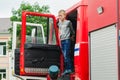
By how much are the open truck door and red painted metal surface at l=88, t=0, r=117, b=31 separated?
→ 3.67 ft

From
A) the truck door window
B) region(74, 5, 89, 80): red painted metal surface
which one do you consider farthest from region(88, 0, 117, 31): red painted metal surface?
the truck door window

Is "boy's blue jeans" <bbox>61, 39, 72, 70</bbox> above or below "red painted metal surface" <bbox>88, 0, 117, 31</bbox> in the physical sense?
below

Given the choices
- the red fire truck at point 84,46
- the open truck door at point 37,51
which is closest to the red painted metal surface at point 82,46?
the red fire truck at point 84,46

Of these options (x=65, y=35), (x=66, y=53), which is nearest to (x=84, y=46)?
(x=66, y=53)

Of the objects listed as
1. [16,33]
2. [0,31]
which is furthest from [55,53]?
[0,31]

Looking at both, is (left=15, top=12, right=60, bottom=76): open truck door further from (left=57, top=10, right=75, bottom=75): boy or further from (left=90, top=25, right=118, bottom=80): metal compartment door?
(left=90, top=25, right=118, bottom=80): metal compartment door

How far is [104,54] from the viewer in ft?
19.4

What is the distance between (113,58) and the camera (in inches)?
223

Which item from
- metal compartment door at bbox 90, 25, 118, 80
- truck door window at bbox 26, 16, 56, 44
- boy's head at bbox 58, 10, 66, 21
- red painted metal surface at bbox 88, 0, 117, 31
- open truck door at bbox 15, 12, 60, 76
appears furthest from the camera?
truck door window at bbox 26, 16, 56, 44

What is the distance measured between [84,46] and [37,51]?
0.98 meters

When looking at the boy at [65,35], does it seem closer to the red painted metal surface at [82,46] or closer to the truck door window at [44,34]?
the truck door window at [44,34]

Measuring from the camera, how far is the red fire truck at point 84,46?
5746 millimetres

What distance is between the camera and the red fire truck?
5746mm

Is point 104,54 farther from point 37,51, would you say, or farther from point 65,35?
point 37,51
